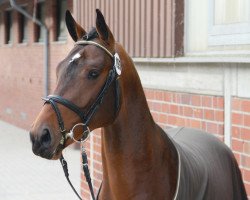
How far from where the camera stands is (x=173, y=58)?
478 cm

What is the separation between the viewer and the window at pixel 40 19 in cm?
1519

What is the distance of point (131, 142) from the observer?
308cm

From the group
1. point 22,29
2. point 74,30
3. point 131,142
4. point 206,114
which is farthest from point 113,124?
point 22,29

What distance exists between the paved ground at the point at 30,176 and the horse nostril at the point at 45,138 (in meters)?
5.49

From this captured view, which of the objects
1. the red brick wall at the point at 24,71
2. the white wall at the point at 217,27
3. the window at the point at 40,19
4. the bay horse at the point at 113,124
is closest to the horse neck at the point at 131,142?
the bay horse at the point at 113,124

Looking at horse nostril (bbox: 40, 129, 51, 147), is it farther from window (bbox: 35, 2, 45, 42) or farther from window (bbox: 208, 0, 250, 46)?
window (bbox: 35, 2, 45, 42)

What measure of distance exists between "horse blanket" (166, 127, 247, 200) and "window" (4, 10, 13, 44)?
15156 millimetres

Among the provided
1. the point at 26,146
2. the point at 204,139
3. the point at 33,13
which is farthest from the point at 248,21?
the point at 33,13

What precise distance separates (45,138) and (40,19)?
13011mm

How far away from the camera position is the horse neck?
3059 millimetres

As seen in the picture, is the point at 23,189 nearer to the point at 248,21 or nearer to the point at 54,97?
the point at 248,21

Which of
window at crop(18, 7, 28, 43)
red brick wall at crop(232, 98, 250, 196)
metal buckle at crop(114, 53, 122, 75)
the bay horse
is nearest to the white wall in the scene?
red brick wall at crop(232, 98, 250, 196)

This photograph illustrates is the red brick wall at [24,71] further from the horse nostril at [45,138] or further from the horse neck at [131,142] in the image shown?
the horse nostril at [45,138]

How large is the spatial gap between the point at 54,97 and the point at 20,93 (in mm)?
14368
